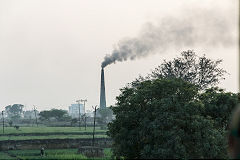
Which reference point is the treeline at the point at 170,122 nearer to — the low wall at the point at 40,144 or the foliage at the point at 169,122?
the foliage at the point at 169,122

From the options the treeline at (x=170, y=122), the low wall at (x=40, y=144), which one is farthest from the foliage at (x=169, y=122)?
the low wall at (x=40, y=144)

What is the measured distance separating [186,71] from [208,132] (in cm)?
2929

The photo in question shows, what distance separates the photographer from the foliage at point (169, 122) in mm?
24016

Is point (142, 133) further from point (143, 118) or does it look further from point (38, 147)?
point (38, 147)

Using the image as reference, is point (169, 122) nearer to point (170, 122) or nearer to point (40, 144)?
point (170, 122)

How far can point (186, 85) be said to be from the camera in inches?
1104

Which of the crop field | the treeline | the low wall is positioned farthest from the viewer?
the low wall

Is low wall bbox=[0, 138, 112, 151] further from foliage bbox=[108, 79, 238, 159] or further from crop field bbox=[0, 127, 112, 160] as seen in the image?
foliage bbox=[108, 79, 238, 159]

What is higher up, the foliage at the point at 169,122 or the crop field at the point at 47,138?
the foliage at the point at 169,122

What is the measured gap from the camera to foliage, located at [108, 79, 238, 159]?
78.8 feet

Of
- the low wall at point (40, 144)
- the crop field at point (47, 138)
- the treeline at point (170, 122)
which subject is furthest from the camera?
the low wall at point (40, 144)

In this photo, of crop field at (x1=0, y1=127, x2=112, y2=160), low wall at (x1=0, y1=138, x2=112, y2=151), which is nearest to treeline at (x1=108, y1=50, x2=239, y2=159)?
crop field at (x1=0, y1=127, x2=112, y2=160)

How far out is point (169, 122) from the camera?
2473 centimetres

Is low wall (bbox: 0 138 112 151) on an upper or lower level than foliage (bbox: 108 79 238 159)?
lower
